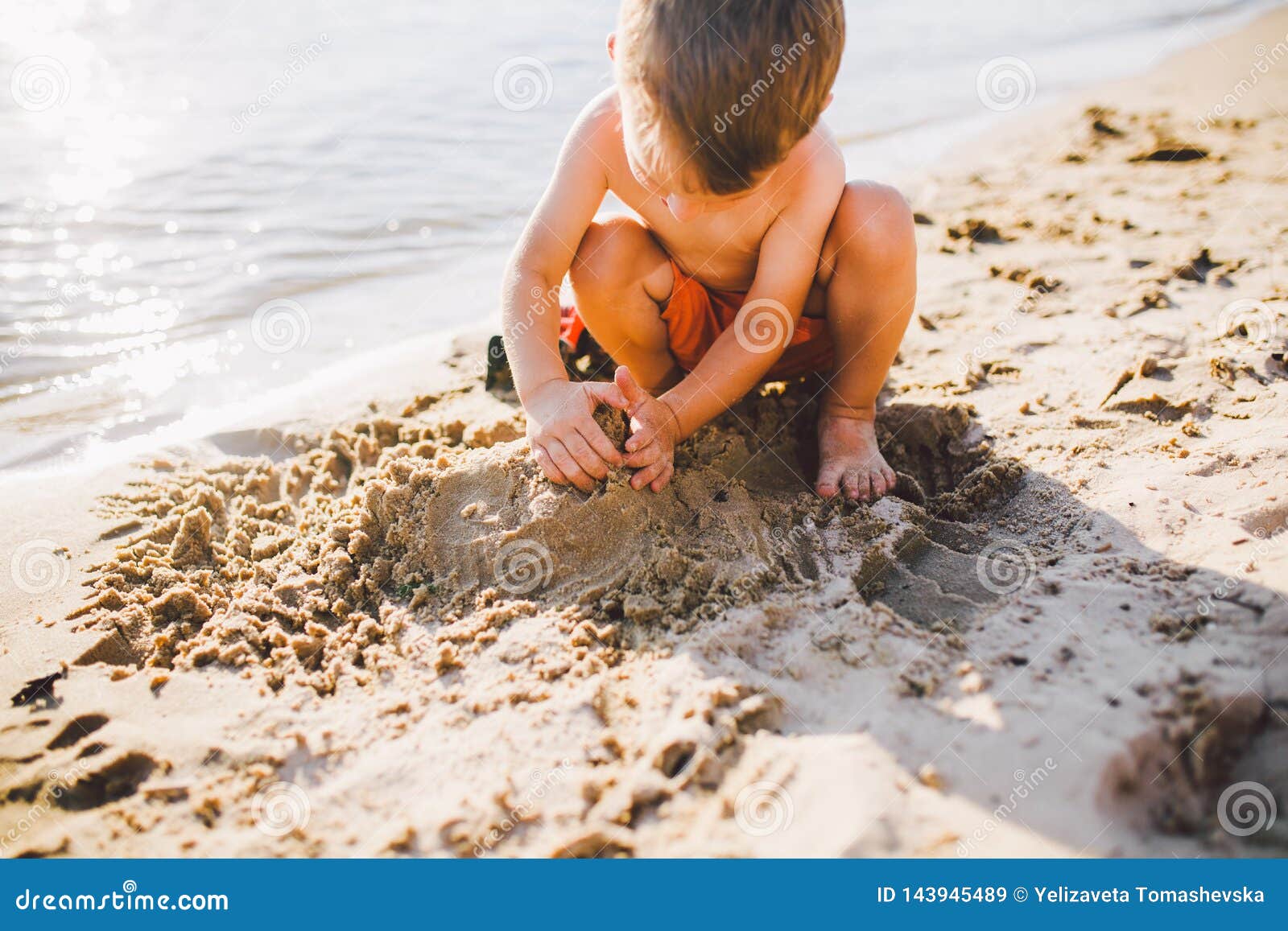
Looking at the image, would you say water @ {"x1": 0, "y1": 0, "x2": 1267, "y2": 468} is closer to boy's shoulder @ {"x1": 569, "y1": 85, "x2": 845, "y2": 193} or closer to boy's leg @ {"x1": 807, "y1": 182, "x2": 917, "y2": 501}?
boy's shoulder @ {"x1": 569, "y1": 85, "x2": 845, "y2": 193}

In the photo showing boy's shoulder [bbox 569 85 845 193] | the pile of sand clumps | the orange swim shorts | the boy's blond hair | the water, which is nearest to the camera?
the boy's blond hair

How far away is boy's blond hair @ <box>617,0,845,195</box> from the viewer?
166cm

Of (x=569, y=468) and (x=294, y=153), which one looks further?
(x=294, y=153)

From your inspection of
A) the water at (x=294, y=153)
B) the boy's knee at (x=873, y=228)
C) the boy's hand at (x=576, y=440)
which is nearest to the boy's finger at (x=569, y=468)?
the boy's hand at (x=576, y=440)

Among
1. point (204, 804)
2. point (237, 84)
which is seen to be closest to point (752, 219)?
point (204, 804)

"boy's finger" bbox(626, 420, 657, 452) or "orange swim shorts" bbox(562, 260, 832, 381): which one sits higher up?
"orange swim shorts" bbox(562, 260, 832, 381)

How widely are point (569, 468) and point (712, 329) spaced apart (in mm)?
777

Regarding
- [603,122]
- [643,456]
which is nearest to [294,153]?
[603,122]

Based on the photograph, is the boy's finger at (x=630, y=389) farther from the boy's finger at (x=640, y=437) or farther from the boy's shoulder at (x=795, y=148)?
the boy's shoulder at (x=795, y=148)

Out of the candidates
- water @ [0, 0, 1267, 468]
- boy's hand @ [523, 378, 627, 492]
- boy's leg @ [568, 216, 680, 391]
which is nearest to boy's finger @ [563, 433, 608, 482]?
boy's hand @ [523, 378, 627, 492]

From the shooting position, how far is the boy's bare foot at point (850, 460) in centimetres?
231

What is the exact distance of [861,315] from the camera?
2.44 m

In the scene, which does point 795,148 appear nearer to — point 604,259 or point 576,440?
point 604,259

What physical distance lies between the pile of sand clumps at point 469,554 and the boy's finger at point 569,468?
0.11 feet
